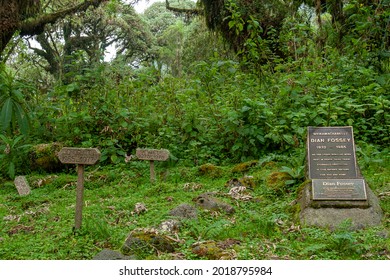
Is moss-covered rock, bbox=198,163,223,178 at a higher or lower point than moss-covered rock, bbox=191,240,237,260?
higher

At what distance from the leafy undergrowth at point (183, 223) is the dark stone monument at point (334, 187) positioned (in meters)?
0.17

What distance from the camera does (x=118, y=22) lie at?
28953 mm

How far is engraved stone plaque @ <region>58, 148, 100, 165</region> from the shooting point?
4422mm

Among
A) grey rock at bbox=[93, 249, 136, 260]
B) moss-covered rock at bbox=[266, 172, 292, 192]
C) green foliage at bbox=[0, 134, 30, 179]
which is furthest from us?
green foliage at bbox=[0, 134, 30, 179]

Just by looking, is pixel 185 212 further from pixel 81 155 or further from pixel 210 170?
pixel 210 170

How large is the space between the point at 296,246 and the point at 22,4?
365 inches

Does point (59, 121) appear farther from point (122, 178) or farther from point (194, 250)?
point (194, 250)

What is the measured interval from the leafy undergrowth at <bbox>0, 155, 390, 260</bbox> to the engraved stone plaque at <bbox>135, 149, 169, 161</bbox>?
0.38m

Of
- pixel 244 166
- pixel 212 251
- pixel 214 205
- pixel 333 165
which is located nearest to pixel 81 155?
pixel 214 205

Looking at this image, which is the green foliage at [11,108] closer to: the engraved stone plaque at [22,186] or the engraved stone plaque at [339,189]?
the engraved stone plaque at [22,186]

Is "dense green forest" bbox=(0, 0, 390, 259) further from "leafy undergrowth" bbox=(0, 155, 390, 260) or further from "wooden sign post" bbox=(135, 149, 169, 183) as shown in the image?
"wooden sign post" bbox=(135, 149, 169, 183)

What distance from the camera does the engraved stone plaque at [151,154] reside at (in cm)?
648

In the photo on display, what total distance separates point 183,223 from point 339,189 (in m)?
1.68

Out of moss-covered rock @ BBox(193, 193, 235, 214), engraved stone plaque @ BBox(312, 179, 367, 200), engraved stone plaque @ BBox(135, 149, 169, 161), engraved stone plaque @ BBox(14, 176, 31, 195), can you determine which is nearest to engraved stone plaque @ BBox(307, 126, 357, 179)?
engraved stone plaque @ BBox(312, 179, 367, 200)
